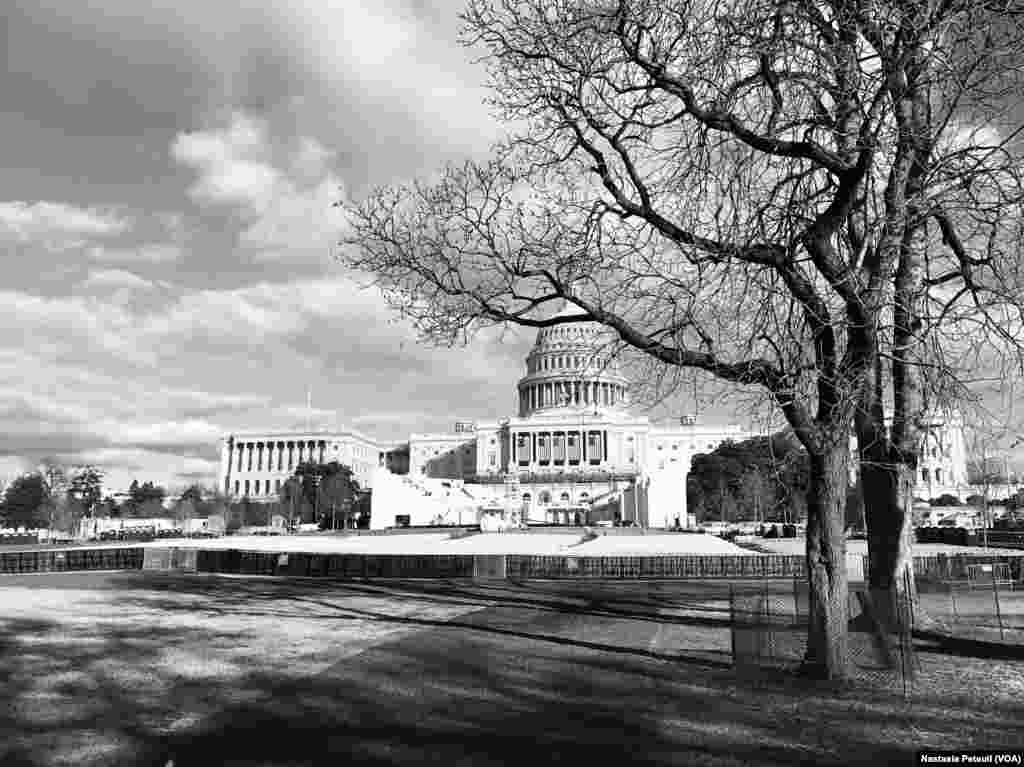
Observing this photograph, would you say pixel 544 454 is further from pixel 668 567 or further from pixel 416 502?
pixel 668 567

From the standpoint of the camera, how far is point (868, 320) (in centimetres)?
1262

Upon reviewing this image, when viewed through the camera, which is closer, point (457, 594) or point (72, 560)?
point (457, 594)

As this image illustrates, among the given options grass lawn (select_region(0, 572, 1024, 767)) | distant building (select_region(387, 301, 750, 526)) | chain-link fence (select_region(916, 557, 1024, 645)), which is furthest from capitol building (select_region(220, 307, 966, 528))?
grass lawn (select_region(0, 572, 1024, 767))

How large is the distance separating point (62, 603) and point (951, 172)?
2506 centimetres

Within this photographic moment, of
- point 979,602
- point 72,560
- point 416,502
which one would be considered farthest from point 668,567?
point 416,502

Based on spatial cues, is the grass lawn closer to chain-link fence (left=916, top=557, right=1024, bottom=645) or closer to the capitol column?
chain-link fence (left=916, top=557, right=1024, bottom=645)

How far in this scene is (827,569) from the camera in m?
13.2

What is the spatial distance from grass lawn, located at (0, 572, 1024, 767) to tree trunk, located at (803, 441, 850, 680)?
0.62 m

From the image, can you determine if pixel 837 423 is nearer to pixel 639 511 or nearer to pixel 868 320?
pixel 868 320

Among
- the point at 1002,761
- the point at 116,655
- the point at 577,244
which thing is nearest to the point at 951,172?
the point at 577,244

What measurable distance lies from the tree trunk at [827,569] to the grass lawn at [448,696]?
617 millimetres

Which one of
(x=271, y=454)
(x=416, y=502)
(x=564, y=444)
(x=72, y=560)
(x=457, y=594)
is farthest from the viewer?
(x=271, y=454)

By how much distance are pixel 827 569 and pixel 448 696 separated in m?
6.09

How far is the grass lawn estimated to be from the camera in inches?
378
